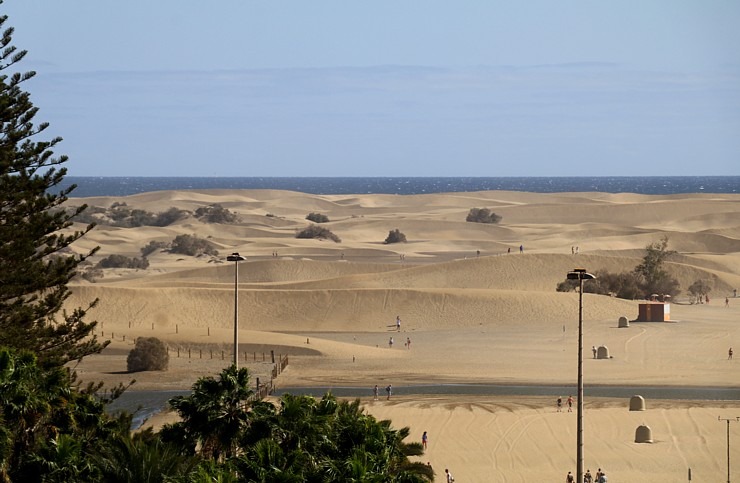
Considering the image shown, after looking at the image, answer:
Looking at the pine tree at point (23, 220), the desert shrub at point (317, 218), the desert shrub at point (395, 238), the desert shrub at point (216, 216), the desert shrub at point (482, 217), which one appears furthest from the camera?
the desert shrub at point (317, 218)

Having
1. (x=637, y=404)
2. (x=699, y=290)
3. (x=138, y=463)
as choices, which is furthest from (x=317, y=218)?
(x=138, y=463)

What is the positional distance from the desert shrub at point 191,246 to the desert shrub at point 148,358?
4221 cm

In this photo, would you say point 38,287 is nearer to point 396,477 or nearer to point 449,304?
point 396,477

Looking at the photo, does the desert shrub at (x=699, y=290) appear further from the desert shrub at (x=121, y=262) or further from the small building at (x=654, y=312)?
the desert shrub at (x=121, y=262)

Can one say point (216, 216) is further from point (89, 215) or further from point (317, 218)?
point (89, 215)

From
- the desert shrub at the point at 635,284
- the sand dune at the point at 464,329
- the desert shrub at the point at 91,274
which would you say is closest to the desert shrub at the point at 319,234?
the sand dune at the point at 464,329

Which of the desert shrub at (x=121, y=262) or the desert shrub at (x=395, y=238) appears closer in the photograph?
the desert shrub at (x=121, y=262)

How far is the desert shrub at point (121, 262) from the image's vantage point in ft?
257

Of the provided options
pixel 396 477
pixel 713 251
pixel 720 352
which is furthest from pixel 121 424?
pixel 713 251

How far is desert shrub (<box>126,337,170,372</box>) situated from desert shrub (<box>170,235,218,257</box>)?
42.2 metres

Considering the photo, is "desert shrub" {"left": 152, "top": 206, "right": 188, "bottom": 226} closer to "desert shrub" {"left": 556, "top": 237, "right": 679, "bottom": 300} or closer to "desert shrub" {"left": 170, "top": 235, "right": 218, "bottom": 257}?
"desert shrub" {"left": 170, "top": 235, "right": 218, "bottom": 257}

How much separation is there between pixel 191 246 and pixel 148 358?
44647mm

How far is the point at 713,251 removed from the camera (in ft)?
274

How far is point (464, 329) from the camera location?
53562 mm
